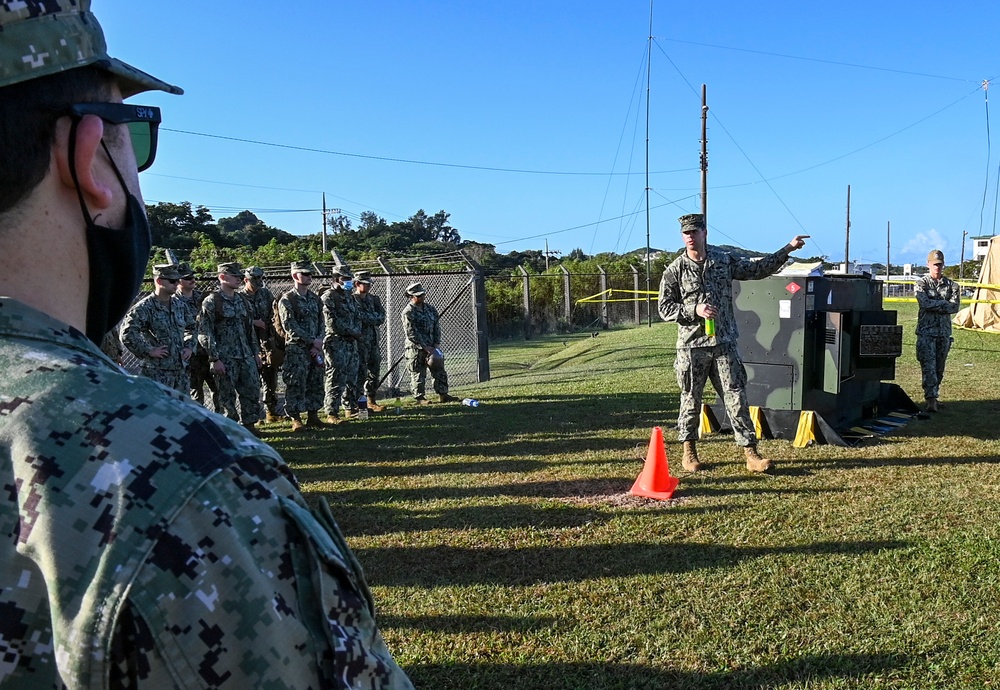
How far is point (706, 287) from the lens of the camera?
22.5 ft

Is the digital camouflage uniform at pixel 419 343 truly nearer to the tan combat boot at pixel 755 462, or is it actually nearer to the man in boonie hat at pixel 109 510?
the tan combat boot at pixel 755 462

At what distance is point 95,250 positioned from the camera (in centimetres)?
95

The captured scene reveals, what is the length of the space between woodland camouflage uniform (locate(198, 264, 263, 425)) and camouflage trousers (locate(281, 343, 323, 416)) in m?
0.46

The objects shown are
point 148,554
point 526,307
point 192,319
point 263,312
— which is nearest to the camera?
point 148,554

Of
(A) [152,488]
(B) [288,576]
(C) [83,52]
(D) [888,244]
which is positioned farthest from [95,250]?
(D) [888,244]

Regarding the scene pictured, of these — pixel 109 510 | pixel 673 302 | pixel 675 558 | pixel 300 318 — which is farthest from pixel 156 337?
pixel 109 510

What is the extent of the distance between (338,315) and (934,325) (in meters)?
7.98

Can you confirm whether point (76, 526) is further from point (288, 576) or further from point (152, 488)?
point (288, 576)

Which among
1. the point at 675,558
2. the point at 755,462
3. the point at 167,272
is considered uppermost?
the point at 167,272

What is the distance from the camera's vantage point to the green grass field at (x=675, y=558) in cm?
357

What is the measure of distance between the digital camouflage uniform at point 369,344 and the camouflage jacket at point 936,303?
7.65m

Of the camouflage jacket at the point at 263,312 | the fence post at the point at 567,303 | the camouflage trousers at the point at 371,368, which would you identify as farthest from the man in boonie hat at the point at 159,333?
the fence post at the point at 567,303

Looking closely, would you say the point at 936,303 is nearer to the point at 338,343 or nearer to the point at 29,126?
the point at 338,343

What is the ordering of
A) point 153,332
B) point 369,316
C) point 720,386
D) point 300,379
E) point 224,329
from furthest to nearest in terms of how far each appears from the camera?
point 369,316 → point 300,379 → point 224,329 → point 153,332 → point 720,386
